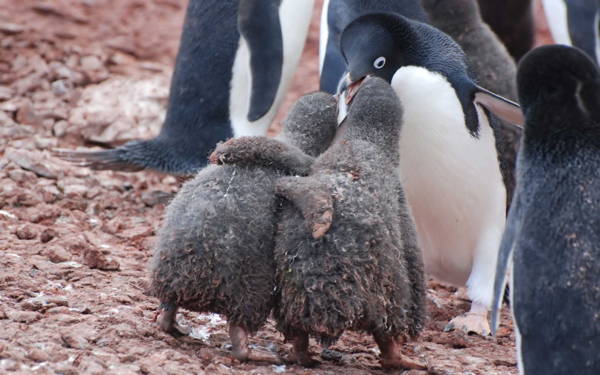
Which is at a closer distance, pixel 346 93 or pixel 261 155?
pixel 261 155

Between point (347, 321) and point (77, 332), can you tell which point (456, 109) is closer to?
point (347, 321)

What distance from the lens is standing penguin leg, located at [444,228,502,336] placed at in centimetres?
354

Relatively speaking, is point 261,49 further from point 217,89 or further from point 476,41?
point 476,41

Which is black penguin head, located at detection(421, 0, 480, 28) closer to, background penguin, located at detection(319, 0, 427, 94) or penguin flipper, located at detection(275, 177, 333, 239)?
background penguin, located at detection(319, 0, 427, 94)

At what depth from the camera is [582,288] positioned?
2.33m

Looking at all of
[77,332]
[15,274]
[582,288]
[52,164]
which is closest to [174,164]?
[52,164]

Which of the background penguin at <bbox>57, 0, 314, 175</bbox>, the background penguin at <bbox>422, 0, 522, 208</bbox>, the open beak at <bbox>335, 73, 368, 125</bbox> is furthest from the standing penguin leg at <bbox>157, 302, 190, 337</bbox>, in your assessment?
the background penguin at <bbox>422, 0, 522, 208</bbox>

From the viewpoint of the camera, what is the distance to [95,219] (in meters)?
4.36

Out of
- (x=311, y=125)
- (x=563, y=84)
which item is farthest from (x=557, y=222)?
(x=311, y=125)

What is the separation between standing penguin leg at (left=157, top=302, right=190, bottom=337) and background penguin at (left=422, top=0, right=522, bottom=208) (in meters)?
1.98

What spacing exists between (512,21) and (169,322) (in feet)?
12.2

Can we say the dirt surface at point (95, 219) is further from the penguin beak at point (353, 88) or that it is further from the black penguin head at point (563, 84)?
the black penguin head at point (563, 84)

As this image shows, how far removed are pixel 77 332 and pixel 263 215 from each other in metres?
0.59

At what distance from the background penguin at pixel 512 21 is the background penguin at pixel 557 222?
141 inches
